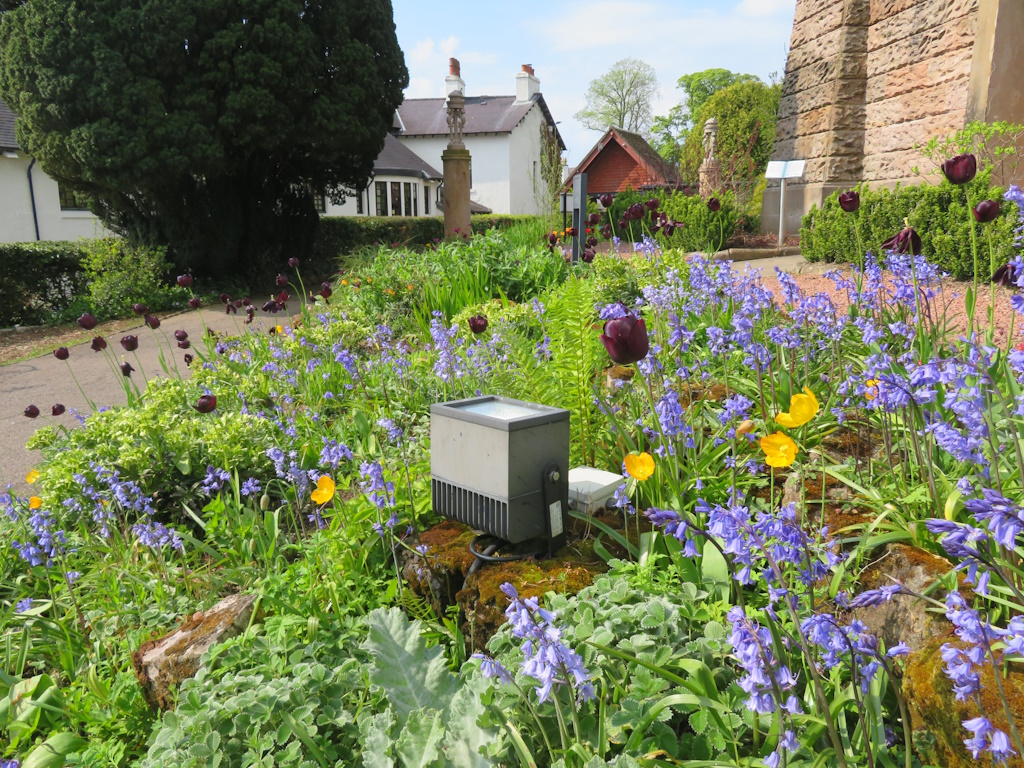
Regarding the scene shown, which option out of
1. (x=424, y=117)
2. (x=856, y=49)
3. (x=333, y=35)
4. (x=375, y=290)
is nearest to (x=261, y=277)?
(x=333, y=35)

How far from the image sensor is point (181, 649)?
2053mm

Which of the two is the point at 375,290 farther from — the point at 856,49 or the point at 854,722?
the point at 856,49

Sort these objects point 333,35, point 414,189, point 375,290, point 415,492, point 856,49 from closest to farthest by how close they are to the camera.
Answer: point 415,492 < point 375,290 < point 856,49 < point 333,35 < point 414,189

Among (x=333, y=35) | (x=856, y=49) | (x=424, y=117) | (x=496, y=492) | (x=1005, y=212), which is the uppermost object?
(x=424, y=117)

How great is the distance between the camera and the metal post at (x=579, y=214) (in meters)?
7.03

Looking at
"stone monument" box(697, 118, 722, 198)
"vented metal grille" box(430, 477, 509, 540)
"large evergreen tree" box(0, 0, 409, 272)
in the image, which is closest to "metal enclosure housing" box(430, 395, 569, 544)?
"vented metal grille" box(430, 477, 509, 540)

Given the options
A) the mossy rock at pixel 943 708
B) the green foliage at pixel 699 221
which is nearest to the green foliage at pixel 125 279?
the green foliage at pixel 699 221

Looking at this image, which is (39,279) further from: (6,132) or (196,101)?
(6,132)

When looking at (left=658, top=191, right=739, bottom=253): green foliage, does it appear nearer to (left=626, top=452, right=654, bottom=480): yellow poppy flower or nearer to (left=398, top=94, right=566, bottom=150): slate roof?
(left=626, top=452, right=654, bottom=480): yellow poppy flower

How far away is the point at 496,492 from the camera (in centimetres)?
202

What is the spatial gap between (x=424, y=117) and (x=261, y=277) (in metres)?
27.7

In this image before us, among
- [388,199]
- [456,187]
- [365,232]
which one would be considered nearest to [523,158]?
[388,199]

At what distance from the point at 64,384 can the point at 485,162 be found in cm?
3335

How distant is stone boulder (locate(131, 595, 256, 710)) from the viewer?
6.57 feet
